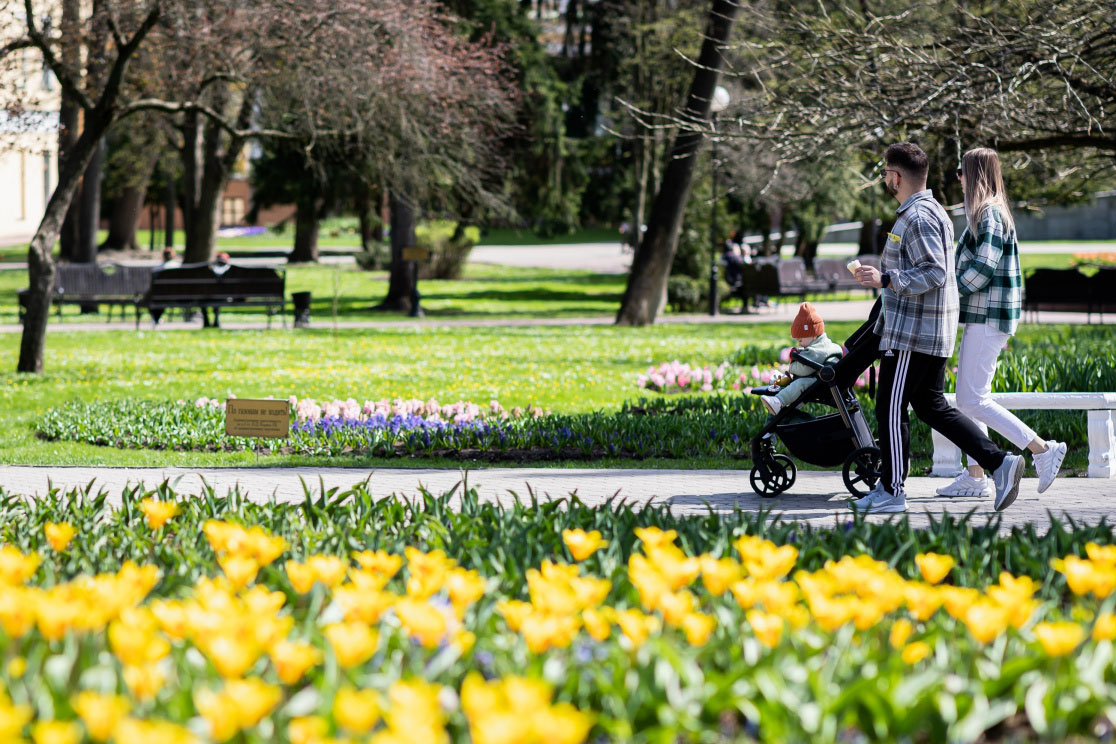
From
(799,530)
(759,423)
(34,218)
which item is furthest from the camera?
(34,218)

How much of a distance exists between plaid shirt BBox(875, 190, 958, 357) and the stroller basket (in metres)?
0.57

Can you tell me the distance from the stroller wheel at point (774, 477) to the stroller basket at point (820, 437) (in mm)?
150

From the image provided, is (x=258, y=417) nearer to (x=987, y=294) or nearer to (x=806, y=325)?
(x=806, y=325)

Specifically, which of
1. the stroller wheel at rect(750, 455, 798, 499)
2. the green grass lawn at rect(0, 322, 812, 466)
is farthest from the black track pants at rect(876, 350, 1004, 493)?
the green grass lawn at rect(0, 322, 812, 466)

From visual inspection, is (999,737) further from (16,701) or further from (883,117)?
(883,117)

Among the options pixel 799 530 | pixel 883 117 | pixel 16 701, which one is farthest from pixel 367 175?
pixel 16 701

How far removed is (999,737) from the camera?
3.05 metres

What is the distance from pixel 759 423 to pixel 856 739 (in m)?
6.73

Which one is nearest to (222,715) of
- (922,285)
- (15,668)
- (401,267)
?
(15,668)

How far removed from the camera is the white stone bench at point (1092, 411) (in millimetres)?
7863

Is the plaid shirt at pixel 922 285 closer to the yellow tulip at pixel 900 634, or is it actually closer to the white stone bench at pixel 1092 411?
the white stone bench at pixel 1092 411

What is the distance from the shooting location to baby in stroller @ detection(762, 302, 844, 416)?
6918mm

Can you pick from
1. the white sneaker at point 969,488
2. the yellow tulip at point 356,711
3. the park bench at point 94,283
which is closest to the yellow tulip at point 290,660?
the yellow tulip at point 356,711

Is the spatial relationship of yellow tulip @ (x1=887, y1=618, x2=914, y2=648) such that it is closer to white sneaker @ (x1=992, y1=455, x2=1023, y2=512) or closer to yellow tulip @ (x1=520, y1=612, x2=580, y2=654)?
yellow tulip @ (x1=520, y1=612, x2=580, y2=654)
